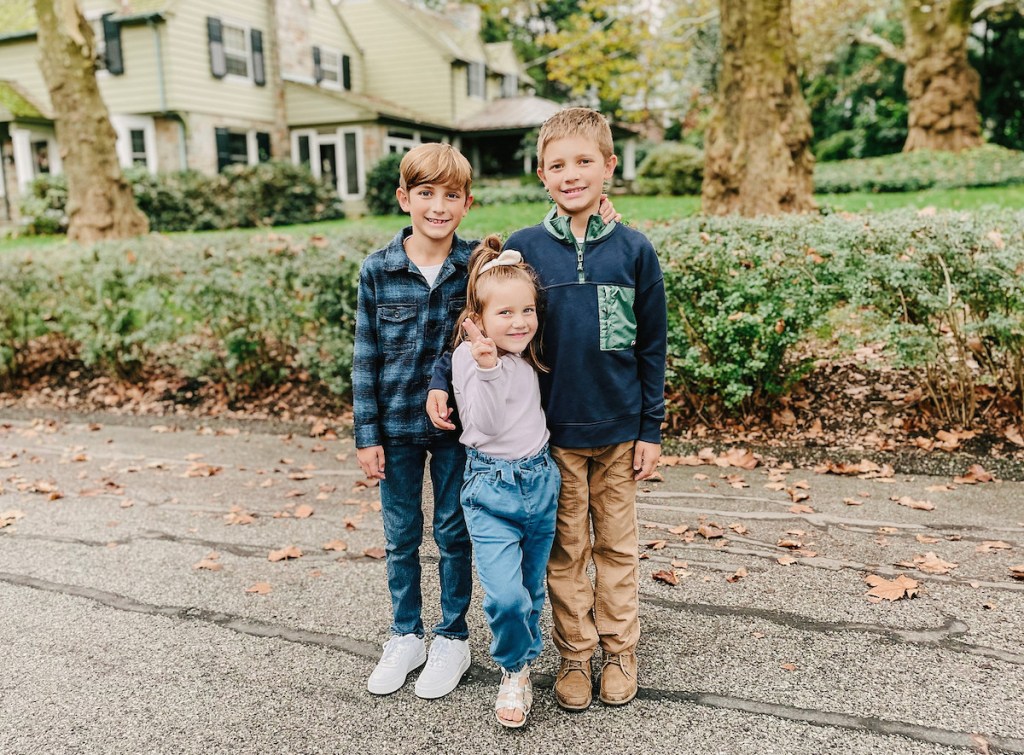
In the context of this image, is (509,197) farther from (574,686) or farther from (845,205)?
(574,686)

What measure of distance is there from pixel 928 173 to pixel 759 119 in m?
10.2

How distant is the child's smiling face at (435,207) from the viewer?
8.98ft

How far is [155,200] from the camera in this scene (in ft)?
63.5

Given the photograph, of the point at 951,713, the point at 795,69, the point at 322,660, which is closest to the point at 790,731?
the point at 951,713

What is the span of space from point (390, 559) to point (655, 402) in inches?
45.3

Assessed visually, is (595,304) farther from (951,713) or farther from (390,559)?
(951,713)

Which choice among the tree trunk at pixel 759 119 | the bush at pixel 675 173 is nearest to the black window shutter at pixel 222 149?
the bush at pixel 675 173

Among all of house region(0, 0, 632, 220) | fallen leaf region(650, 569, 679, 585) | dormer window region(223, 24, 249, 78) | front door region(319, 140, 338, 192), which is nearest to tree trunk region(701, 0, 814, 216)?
fallen leaf region(650, 569, 679, 585)

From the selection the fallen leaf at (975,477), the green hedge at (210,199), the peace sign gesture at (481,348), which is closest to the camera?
the peace sign gesture at (481,348)

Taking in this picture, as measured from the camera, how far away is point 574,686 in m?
2.73

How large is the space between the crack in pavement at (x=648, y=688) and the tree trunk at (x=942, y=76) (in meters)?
21.2

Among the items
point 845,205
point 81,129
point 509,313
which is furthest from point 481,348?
point 845,205

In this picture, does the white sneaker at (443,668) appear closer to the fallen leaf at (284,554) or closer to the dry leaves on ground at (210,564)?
the fallen leaf at (284,554)

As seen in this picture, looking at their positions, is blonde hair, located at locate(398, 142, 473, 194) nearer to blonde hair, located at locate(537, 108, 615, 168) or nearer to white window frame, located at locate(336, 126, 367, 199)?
blonde hair, located at locate(537, 108, 615, 168)
